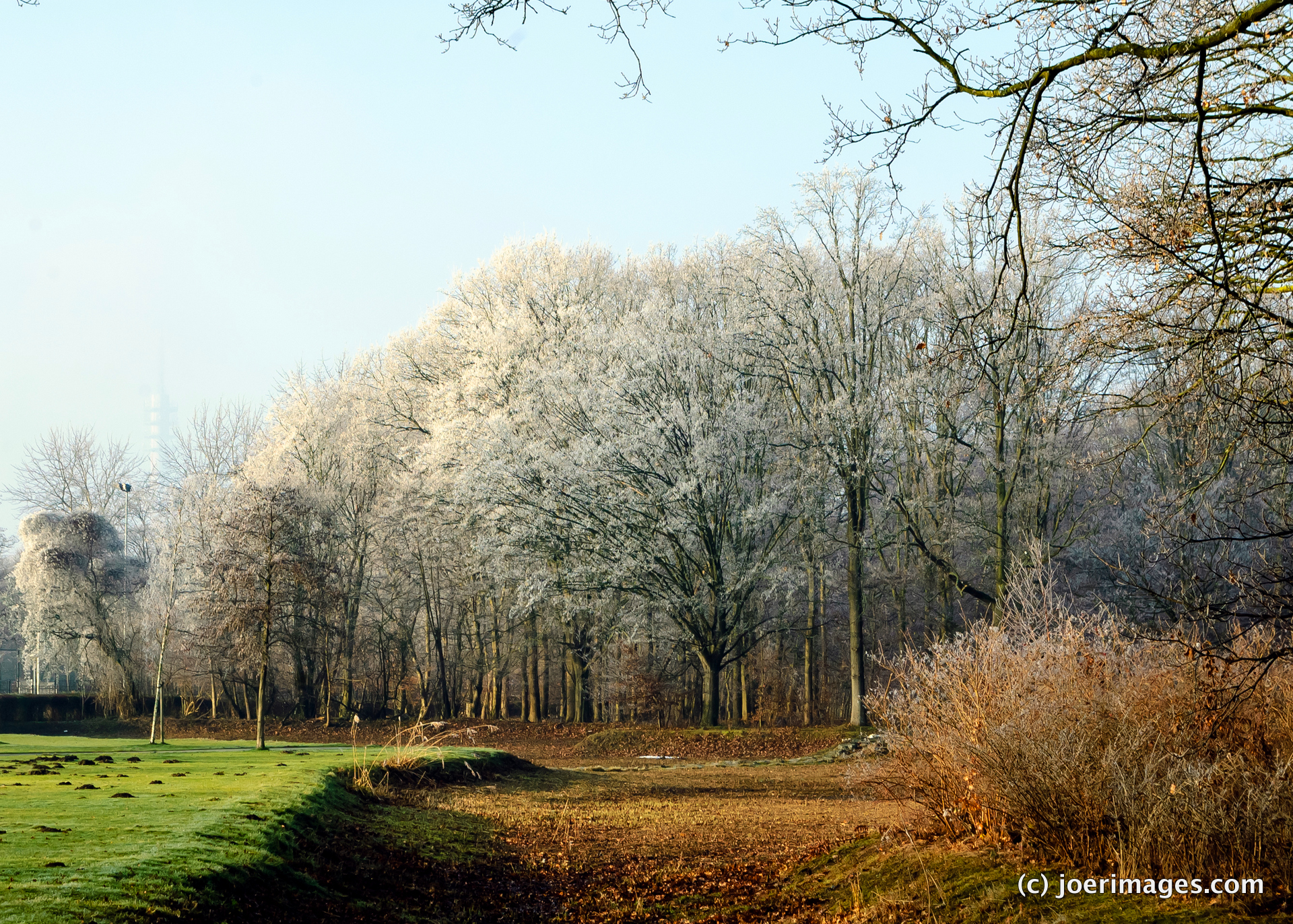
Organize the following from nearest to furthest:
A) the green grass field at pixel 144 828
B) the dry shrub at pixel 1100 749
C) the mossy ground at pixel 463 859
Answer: the dry shrub at pixel 1100 749 < the green grass field at pixel 144 828 < the mossy ground at pixel 463 859

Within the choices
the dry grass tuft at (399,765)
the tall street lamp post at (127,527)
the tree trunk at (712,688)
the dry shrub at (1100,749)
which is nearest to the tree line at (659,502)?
the tree trunk at (712,688)

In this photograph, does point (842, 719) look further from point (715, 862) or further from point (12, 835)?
point (12, 835)

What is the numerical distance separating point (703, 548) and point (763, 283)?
26.6ft

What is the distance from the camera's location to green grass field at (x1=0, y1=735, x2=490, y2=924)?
573 cm

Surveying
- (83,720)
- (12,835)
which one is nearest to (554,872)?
(12,835)

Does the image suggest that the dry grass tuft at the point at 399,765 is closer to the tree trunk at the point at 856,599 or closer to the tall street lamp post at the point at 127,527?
the tree trunk at the point at 856,599

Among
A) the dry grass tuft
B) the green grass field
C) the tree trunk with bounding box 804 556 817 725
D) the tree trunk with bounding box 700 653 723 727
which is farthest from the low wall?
the tree trunk with bounding box 804 556 817 725

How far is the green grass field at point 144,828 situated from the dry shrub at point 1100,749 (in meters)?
5.44

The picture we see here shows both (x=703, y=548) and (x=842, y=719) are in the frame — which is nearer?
(x=703, y=548)

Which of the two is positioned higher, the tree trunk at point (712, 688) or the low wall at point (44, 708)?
the tree trunk at point (712, 688)

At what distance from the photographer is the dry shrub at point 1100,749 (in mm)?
5500

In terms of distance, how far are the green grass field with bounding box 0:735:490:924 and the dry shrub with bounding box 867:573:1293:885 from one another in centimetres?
544

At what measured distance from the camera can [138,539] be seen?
43344 millimetres

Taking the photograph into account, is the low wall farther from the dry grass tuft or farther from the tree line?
the dry grass tuft
